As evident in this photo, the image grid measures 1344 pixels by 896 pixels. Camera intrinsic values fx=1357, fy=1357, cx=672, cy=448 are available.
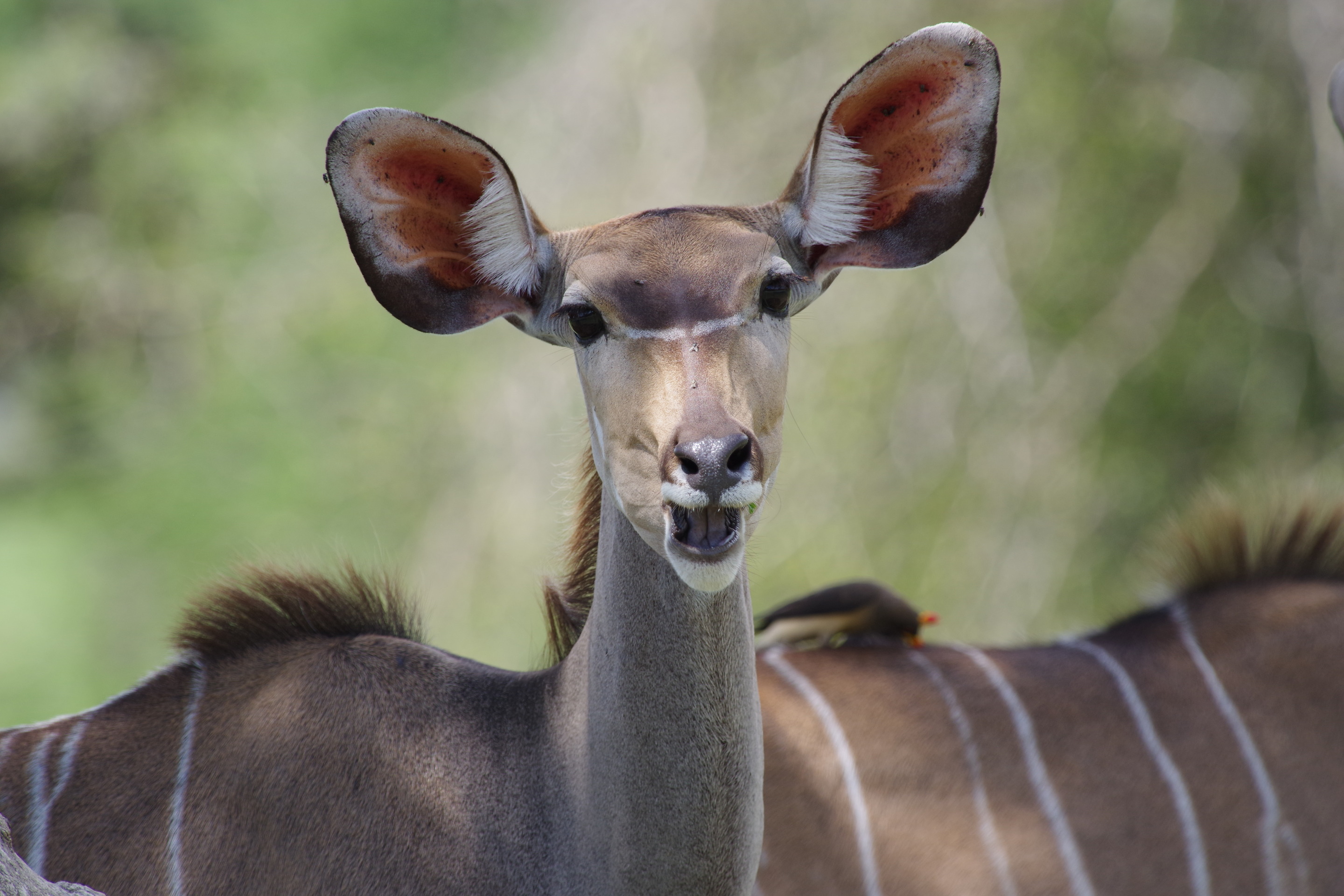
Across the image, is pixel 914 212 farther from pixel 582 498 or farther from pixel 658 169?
pixel 658 169

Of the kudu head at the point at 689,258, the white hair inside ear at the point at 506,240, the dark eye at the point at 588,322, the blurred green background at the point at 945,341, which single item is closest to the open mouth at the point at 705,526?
the kudu head at the point at 689,258

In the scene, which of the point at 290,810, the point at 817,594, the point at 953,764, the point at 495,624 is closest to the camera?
the point at 290,810

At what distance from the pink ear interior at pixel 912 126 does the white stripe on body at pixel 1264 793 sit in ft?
4.58

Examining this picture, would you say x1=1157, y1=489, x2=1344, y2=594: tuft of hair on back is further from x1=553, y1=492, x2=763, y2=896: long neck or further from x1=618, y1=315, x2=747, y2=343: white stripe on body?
x1=618, y1=315, x2=747, y2=343: white stripe on body

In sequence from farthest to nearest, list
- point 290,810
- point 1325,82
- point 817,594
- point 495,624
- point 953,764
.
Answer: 1. point 495,624
2. point 1325,82
3. point 817,594
4. point 953,764
5. point 290,810

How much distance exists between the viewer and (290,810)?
64.6 inches

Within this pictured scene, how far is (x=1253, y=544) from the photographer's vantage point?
2.78m

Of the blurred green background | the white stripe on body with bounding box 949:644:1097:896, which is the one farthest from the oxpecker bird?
the blurred green background

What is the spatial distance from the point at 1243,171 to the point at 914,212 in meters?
3.28

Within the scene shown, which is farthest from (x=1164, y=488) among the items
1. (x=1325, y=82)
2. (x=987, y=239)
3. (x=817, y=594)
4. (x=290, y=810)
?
(x=290, y=810)

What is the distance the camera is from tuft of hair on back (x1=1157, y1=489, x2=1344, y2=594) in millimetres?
2770

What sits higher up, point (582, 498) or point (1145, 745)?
point (582, 498)

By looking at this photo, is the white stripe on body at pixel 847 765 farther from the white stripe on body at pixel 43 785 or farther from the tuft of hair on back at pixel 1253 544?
the white stripe on body at pixel 43 785

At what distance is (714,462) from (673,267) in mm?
288
